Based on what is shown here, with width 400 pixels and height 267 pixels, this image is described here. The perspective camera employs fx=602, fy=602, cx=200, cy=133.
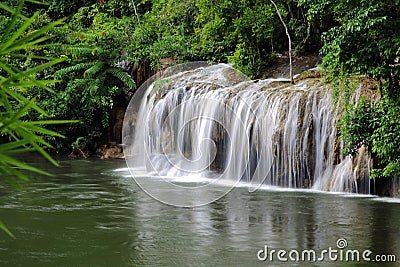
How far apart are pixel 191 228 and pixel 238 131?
461 cm

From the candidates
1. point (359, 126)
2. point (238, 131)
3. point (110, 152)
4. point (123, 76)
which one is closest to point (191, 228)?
point (359, 126)

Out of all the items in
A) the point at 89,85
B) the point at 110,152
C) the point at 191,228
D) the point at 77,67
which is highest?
the point at 77,67

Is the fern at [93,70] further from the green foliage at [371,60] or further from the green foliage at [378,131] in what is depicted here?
the green foliage at [378,131]

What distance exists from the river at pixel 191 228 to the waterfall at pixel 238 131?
0.75 m

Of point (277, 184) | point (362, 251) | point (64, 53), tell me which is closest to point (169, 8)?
point (64, 53)

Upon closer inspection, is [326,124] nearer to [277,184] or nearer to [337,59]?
[277,184]

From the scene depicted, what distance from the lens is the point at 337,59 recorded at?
7.70 m

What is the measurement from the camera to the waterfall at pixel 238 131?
1037 centimetres

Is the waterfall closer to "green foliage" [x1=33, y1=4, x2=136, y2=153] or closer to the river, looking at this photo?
the river

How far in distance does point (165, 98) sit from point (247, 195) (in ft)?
14.6

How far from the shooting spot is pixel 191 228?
7285 mm

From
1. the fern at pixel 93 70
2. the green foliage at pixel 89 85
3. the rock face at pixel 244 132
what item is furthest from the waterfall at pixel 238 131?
the fern at pixel 93 70

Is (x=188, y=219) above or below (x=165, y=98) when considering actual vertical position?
below

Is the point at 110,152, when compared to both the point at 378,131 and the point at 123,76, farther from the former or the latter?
the point at 378,131
